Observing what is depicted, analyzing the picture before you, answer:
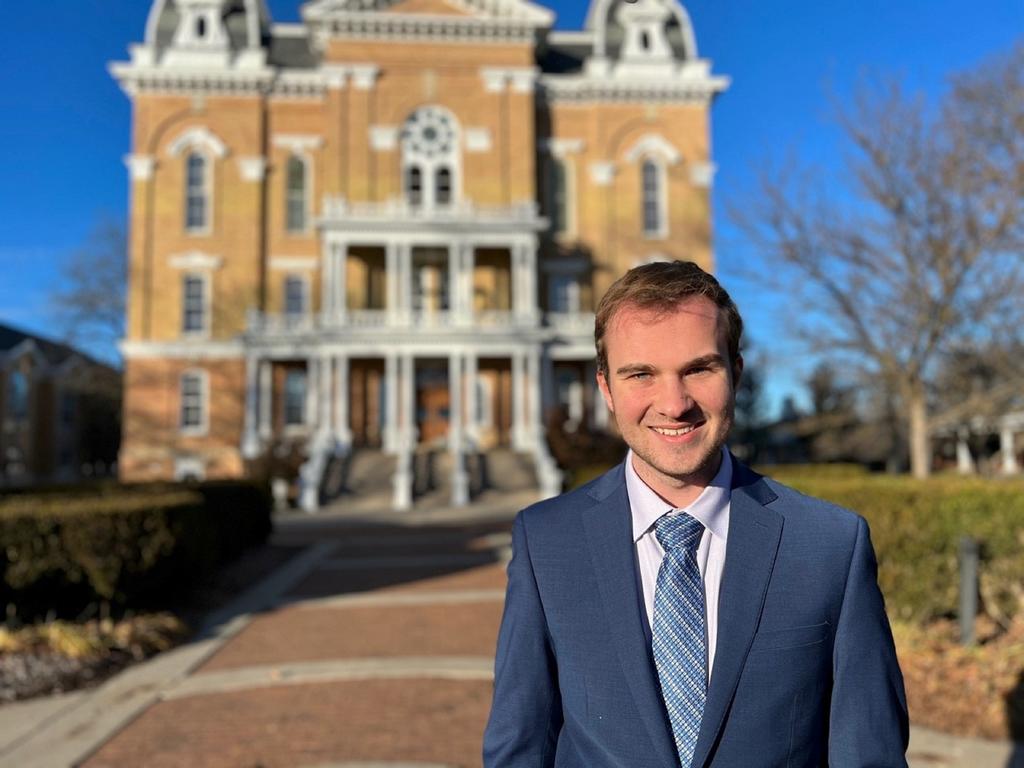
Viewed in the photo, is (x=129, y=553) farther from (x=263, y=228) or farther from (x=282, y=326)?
(x=263, y=228)

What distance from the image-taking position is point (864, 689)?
1.72m

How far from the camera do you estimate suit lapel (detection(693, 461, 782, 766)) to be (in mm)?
1661

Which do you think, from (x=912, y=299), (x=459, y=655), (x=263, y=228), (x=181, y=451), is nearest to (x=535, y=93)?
(x=263, y=228)

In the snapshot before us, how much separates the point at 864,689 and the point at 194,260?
3153 centimetres

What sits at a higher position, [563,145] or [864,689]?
[563,145]

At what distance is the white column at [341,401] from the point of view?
86.3 feet

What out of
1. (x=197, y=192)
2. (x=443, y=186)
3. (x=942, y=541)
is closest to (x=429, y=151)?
(x=443, y=186)

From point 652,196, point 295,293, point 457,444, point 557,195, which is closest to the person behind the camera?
point 457,444

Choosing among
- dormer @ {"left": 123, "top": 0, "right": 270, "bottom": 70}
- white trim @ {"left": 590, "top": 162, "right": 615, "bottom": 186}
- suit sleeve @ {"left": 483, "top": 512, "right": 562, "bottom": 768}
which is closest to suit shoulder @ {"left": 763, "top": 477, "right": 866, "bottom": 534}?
suit sleeve @ {"left": 483, "top": 512, "right": 562, "bottom": 768}

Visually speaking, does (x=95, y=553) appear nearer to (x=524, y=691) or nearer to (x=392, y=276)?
(x=524, y=691)

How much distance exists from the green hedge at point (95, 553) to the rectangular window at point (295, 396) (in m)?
20.3

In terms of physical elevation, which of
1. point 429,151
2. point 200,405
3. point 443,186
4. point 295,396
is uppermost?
point 429,151

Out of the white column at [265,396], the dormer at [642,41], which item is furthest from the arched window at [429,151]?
the white column at [265,396]

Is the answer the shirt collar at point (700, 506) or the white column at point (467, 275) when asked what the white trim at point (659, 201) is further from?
the shirt collar at point (700, 506)
